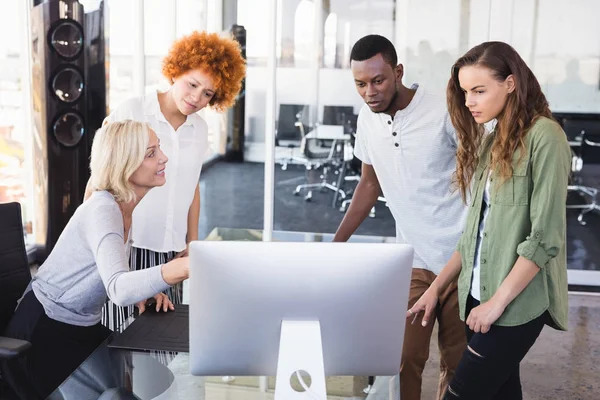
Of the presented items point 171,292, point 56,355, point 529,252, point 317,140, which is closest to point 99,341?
point 56,355

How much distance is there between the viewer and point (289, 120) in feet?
17.6

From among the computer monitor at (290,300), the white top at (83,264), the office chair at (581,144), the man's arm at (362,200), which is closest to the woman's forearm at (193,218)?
the man's arm at (362,200)

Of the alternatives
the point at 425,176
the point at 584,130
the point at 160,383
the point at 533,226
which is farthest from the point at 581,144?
the point at 160,383

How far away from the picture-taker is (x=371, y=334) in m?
1.65

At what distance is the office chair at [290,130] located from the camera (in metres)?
5.34

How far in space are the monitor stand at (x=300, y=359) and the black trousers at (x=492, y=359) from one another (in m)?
0.55

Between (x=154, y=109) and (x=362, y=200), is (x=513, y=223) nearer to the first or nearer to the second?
(x=362, y=200)

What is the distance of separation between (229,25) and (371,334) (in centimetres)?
400

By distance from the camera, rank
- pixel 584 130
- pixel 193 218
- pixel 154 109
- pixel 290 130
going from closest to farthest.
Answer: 1. pixel 154 109
2. pixel 193 218
3. pixel 584 130
4. pixel 290 130

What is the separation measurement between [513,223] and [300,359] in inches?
28.6

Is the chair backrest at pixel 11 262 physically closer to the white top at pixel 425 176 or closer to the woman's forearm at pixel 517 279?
the white top at pixel 425 176

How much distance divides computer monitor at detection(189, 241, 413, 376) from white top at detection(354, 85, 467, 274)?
→ 3.09 ft

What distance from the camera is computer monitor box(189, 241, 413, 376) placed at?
155 centimetres

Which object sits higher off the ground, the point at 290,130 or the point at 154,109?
the point at 154,109
